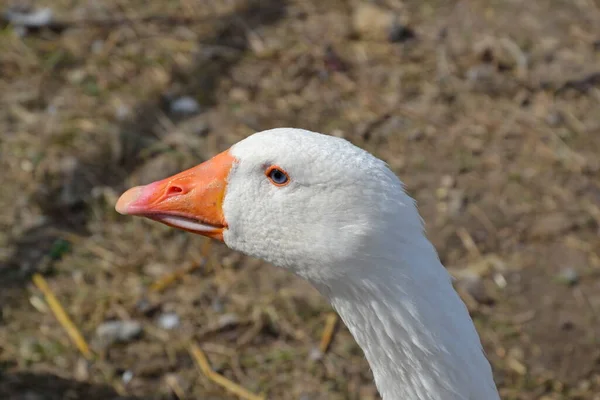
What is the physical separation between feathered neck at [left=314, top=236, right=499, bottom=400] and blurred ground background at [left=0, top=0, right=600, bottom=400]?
130 centimetres

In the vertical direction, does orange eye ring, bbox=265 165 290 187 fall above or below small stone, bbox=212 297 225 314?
above

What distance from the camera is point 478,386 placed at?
6.65 feet

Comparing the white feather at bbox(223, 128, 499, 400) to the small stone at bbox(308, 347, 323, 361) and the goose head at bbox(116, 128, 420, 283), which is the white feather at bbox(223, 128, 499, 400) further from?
the small stone at bbox(308, 347, 323, 361)

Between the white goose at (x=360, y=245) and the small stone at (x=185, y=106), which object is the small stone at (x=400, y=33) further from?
the white goose at (x=360, y=245)

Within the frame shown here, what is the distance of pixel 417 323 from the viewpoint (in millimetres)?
1964

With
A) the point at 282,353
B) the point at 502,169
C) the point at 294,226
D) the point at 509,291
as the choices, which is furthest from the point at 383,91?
the point at 294,226

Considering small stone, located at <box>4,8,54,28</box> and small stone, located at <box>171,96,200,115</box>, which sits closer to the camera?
small stone, located at <box>171,96,200,115</box>

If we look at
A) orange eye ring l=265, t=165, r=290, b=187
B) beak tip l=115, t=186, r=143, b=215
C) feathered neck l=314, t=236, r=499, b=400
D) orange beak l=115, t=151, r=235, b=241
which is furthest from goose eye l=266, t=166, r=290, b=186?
beak tip l=115, t=186, r=143, b=215

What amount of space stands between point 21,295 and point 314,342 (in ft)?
4.54

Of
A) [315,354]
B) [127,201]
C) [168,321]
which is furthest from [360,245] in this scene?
[168,321]

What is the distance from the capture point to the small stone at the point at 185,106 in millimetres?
4578

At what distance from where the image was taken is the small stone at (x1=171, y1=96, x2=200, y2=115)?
180 inches

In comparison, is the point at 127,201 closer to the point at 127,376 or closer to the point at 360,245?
the point at 360,245

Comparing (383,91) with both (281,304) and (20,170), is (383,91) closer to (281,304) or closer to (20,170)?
(281,304)
